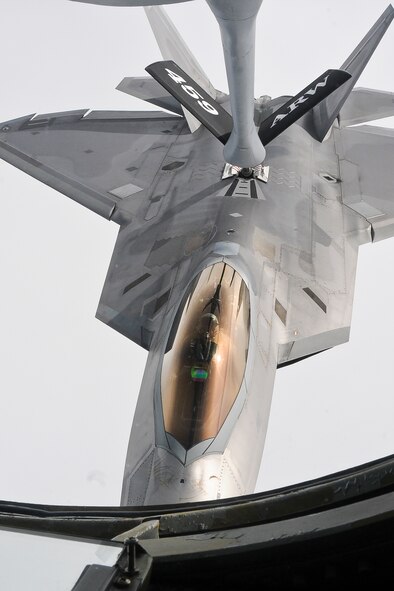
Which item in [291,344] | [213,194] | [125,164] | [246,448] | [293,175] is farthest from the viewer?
[125,164]

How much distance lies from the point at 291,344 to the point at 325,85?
11.5 feet

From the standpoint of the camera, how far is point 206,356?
27.1 ft

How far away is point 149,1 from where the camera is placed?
15.4 feet

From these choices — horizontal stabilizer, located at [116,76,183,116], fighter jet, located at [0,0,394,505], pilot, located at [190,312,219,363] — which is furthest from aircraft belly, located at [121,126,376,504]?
horizontal stabilizer, located at [116,76,183,116]

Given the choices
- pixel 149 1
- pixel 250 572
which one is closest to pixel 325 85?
pixel 149 1

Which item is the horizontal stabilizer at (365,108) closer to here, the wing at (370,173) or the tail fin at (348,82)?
the wing at (370,173)

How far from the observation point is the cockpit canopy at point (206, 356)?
7961mm

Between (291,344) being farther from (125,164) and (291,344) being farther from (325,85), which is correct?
(125,164)

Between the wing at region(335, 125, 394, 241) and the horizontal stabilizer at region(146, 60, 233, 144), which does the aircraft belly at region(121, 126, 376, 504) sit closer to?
the wing at region(335, 125, 394, 241)

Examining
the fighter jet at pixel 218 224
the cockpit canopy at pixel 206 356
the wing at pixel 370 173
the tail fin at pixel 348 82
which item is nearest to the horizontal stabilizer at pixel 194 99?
the fighter jet at pixel 218 224

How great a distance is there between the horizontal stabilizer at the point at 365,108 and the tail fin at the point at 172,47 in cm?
253

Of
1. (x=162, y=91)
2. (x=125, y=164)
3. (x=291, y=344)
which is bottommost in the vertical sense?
(x=291, y=344)

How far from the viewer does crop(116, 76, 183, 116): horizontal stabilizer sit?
47.9 ft

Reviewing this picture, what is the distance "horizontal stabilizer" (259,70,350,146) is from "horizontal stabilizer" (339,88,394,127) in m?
3.31
